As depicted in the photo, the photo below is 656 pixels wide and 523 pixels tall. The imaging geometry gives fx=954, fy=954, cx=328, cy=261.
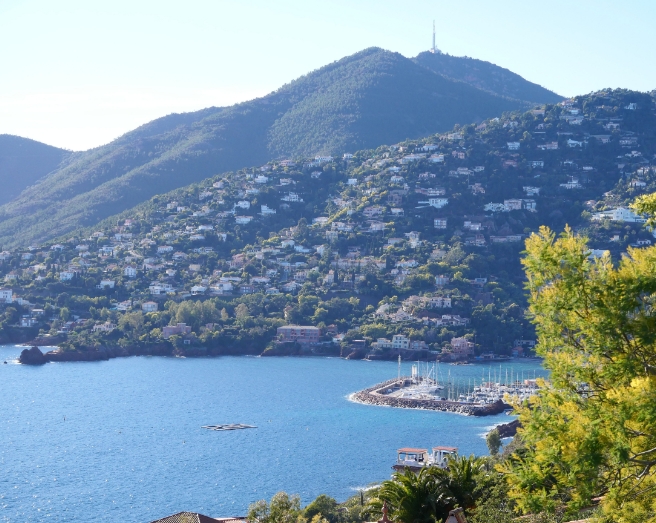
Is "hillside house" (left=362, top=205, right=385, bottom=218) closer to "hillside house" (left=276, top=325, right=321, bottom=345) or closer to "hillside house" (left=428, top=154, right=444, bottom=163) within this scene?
"hillside house" (left=428, top=154, right=444, bottom=163)

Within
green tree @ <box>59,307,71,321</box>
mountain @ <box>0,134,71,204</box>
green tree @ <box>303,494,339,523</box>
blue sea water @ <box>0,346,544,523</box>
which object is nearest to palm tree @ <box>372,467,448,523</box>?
green tree @ <box>303,494,339,523</box>

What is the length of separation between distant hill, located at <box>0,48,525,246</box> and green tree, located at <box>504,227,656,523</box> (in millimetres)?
86146

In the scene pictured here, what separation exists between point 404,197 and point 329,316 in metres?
18.9

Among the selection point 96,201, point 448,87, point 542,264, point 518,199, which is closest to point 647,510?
point 542,264

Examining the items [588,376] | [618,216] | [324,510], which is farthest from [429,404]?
[588,376]

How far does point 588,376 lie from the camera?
558 cm

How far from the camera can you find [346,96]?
112562 millimetres

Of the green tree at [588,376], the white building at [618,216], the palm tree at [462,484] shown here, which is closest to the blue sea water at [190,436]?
the palm tree at [462,484]

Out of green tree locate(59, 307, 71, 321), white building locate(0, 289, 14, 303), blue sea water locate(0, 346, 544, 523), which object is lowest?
blue sea water locate(0, 346, 544, 523)

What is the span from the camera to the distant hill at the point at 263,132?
95.7 m

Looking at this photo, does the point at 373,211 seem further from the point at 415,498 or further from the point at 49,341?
the point at 415,498

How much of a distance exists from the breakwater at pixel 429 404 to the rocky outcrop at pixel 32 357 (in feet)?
66.4

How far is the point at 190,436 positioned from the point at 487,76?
112 metres

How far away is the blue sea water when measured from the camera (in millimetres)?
25469
